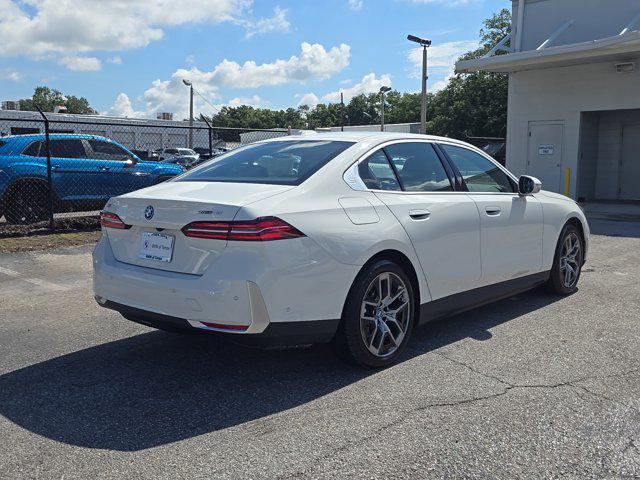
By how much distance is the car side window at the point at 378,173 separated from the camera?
448 centimetres

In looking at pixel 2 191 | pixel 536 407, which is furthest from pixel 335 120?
pixel 536 407

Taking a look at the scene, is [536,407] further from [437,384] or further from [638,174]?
[638,174]

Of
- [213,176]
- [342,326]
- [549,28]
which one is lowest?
[342,326]

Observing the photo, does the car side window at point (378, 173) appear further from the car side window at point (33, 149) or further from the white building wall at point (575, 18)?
the white building wall at point (575, 18)

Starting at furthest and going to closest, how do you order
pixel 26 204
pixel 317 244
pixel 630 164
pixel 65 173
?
pixel 630 164 → pixel 65 173 → pixel 26 204 → pixel 317 244

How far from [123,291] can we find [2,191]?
299 inches

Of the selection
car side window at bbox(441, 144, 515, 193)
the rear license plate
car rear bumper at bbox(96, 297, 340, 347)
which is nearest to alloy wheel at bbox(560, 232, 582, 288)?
car side window at bbox(441, 144, 515, 193)

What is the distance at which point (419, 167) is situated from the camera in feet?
16.3

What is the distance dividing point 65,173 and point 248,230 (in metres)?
8.66

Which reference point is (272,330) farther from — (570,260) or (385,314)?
(570,260)

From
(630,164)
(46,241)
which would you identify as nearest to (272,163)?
(46,241)

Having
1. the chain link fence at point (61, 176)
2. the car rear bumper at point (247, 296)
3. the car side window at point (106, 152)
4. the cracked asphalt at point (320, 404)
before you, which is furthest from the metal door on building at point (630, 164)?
the car rear bumper at point (247, 296)

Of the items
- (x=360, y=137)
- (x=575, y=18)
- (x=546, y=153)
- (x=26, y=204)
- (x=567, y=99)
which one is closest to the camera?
(x=360, y=137)

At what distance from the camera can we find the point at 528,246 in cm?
575
